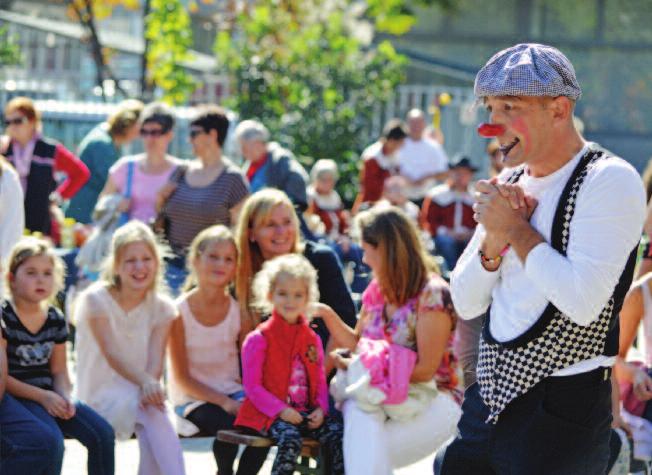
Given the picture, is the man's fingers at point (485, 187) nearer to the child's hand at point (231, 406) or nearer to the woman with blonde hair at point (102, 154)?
the child's hand at point (231, 406)

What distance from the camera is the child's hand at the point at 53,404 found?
6160 mm

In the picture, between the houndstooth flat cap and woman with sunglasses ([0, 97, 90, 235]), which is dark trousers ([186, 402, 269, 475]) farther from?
woman with sunglasses ([0, 97, 90, 235])

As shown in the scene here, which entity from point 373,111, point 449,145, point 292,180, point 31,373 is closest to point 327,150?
point 373,111

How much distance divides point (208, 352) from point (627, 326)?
193 centimetres

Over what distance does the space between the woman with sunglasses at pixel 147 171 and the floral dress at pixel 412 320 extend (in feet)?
9.24

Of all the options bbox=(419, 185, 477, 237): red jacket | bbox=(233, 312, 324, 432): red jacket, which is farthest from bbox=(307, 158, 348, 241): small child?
bbox=(233, 312, 324, 432): red jacket

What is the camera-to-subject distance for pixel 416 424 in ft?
21.5

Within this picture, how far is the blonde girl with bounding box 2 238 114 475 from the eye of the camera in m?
6.18

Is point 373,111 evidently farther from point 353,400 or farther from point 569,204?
point 569,204

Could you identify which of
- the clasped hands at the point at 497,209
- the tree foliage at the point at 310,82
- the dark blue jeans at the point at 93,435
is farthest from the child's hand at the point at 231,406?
the tree foliage at the point at 310,82

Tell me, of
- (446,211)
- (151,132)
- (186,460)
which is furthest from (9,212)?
(446,211)

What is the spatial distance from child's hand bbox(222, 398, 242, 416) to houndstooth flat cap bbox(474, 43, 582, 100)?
121 inches

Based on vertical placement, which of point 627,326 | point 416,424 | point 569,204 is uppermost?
point 569,204

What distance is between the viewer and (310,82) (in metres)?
16.3
